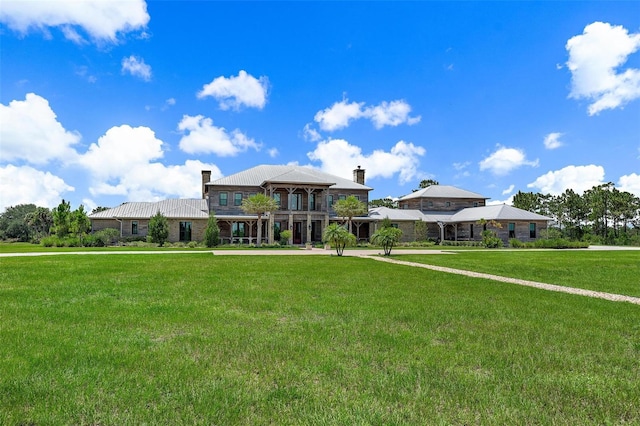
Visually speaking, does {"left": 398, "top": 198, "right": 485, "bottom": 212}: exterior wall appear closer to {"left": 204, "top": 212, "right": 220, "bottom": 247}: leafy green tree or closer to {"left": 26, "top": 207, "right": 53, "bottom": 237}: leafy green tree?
{"left": 204, "top": 212, "right": 220, "bottom": 247}: leafy green tree

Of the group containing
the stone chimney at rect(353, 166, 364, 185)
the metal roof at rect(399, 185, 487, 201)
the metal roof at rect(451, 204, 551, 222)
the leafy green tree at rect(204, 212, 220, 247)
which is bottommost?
the leafy green tree at rect(204, 212, 220, 247)

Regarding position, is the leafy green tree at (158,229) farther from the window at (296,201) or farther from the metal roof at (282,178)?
the window at (296,201)

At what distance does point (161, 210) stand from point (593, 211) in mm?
57750

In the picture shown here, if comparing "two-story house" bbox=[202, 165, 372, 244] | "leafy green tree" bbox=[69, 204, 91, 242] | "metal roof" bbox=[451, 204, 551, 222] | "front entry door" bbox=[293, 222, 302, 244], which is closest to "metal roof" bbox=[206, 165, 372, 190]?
"two-story house" bbox=[202, 165, 372, 244]

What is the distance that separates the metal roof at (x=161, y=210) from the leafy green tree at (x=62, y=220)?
183 centimetres

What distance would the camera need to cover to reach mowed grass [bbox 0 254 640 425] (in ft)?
10.9

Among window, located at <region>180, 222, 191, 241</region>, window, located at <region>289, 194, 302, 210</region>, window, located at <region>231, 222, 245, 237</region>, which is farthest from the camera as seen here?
window, located at <region>289, 194, 302, 210</region>

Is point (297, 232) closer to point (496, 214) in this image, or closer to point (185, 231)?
point (185, 231)

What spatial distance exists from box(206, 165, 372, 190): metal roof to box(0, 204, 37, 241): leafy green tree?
3749 cm

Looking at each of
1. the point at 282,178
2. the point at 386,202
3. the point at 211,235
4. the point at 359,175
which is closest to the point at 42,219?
the point at 211,235

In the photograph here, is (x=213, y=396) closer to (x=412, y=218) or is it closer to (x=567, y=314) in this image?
(x=567, y=314)

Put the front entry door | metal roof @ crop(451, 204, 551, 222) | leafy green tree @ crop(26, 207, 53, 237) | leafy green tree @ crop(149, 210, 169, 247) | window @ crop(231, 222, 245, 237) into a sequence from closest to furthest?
1. leafy green tree @ crop(149, 210, 169, 247)
2. window @ crop(231, 222, 245, 237)
3. the front entry door
4. metal roof @ crop(451, 204, 551, 222)
5. leafy green tree @ crop(26, 207, 53, 237)

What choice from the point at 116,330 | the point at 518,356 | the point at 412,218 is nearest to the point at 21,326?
the point at 116,330

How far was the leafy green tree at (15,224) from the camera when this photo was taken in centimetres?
6022
